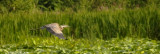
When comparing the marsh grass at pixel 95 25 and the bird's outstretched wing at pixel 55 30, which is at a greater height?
the bird's outstretched wing at pixel 55 30

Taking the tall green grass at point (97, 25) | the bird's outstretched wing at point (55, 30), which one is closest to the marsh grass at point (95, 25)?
the tall green grass at point (97, 25)

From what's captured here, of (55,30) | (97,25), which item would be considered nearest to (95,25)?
(97,25)

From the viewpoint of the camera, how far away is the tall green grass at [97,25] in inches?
328

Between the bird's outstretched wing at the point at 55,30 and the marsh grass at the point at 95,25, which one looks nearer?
the bird's outstretched wing at the point at 55,30

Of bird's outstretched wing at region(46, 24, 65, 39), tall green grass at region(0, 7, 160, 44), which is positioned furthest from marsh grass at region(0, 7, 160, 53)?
bird's outstretched wing at region(46, 24, 65, 39)

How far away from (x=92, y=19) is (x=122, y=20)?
2.98 ft

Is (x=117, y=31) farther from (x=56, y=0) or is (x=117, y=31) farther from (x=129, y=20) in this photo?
(x=56, y=0)

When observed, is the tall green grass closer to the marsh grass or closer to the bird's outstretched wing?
the marsh grass

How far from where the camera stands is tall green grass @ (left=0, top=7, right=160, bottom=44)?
27.3 ft

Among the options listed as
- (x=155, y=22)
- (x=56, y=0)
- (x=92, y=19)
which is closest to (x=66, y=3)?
(x=56, y=0)

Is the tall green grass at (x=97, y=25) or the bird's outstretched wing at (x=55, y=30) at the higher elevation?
the bird's outstretched wing at (x=55, y=30)

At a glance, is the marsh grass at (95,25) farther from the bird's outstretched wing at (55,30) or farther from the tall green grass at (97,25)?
the bird's outstretched wing at (55,30)

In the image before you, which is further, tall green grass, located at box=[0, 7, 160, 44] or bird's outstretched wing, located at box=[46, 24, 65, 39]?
tall green grass, located at box=[0, 7, 160, 44]

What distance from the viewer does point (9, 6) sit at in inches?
452
